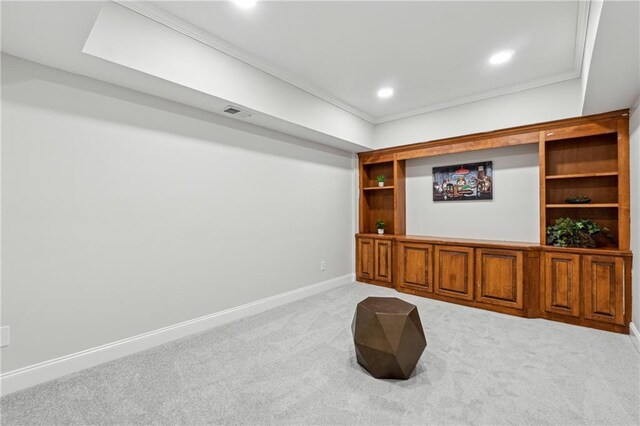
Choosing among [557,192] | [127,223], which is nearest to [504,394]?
[557,192]

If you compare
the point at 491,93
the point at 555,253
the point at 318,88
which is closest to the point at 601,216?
the point at 555,253

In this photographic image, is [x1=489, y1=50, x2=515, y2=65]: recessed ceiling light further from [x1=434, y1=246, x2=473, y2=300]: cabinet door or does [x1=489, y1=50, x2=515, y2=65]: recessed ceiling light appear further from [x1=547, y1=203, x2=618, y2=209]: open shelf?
[x1=434, y1=246, x2=473, y2=300]: cabinet door

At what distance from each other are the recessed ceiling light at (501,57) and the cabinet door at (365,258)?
286 cm

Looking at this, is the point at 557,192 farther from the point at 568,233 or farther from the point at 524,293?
the point at 524,293

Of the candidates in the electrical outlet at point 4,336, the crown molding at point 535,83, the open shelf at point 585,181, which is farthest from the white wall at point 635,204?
the electrical outlet at point 4,336

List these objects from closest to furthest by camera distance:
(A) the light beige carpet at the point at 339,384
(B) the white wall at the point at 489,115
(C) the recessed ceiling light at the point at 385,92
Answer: (A) the light beige carpet at the point at 339,384
(B) the white wall at the point at 489,115
(C) the recessed ceiling light at the point at 385,92

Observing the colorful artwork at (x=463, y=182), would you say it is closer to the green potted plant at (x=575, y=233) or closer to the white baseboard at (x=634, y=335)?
the green potted plant at (x=575, y=233)

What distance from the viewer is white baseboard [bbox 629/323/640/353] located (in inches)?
102

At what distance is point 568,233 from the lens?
328 cm

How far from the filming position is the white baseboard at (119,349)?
2.05 m

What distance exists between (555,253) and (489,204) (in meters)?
1.06

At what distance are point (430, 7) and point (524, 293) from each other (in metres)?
3.14

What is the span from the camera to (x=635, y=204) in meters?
2.77

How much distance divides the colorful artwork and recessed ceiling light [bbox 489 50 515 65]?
57.5 inches
